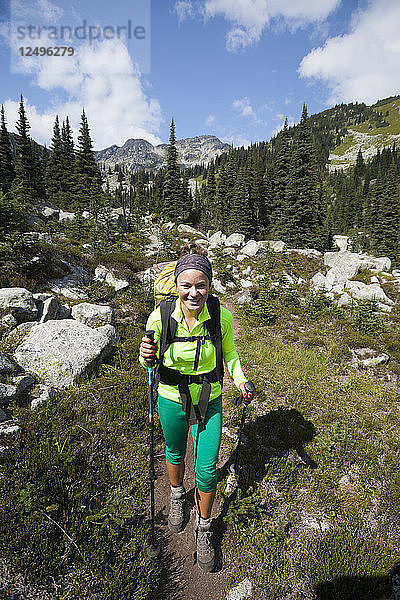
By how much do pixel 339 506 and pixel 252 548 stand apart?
1.48m

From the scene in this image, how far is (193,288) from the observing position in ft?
9.11

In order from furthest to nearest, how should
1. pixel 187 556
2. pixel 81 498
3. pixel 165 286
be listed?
pixel 165 286
pixel 81 498
pixel 187 556

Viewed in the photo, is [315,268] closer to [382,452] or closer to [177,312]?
[382,452]

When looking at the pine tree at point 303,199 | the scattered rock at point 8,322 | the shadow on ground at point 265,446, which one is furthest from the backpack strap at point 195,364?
the pine tree at point 303,199

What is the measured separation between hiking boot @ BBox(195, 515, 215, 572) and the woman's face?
2620 mm

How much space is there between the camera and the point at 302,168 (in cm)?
2812

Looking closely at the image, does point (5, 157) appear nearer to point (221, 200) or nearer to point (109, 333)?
point (221, 200)

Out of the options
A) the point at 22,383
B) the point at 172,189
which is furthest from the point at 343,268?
the point at 172,189

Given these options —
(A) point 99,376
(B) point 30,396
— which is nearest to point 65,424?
(B) point 30,396

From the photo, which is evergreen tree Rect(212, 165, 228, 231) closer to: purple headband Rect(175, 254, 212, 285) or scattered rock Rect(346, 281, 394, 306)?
scattered rock Rect(346, 281, 394, 306)

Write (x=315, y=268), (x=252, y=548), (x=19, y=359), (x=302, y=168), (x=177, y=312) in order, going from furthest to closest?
1. (x=302, y=168)
2. (x=315, y=268)
3. (x=19, y=359)
4. (x=252, y=548)
5. (x=177, y=312)

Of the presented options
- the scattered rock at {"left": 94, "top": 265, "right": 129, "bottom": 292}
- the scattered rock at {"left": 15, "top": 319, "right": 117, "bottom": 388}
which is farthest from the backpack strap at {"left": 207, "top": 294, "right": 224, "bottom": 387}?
the scattered rock at {"left": 94, "top": 265, "right": 129, "bottom": 292}

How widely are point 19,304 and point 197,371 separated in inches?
233

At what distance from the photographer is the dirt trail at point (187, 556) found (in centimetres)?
305
